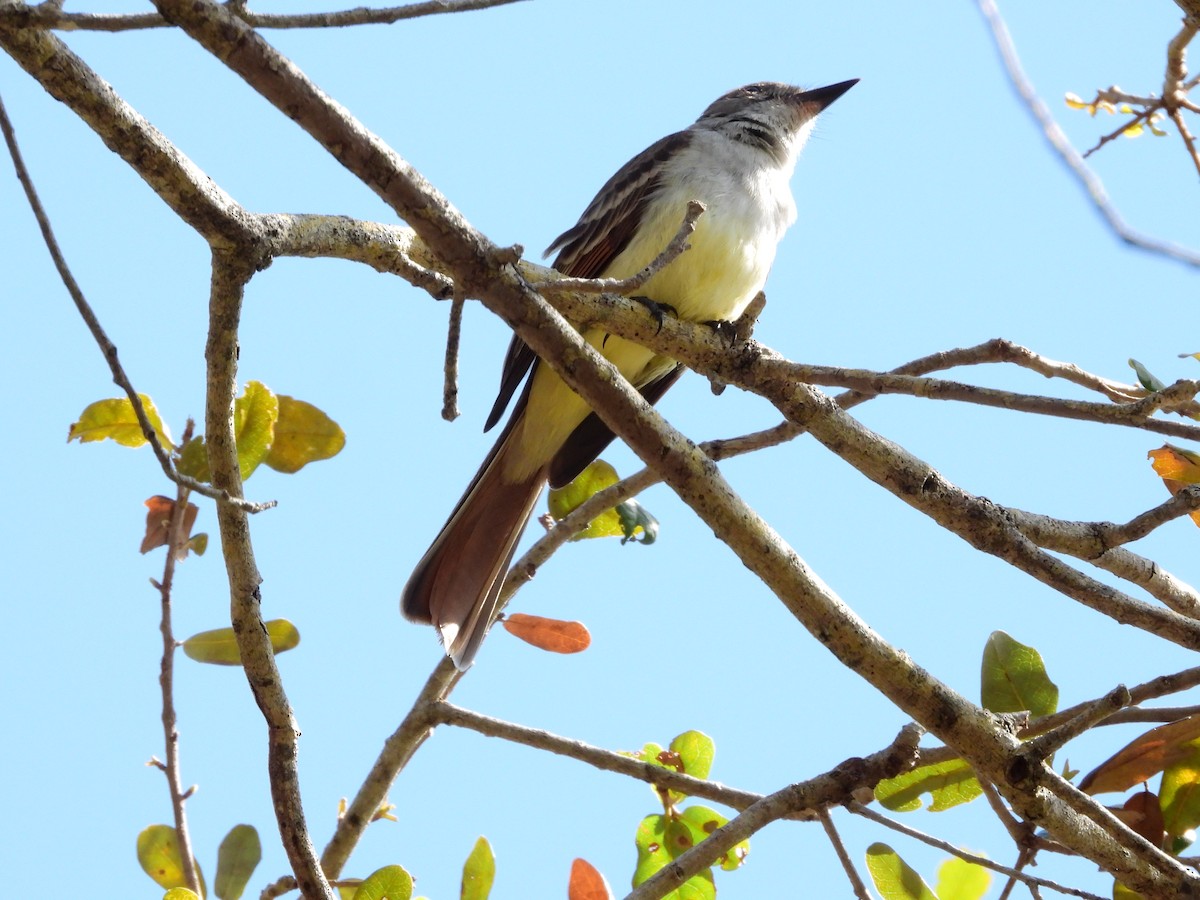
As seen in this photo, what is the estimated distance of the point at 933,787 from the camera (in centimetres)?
300

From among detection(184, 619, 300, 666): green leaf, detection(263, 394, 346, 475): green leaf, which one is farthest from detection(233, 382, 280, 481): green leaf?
detection(184, 619, 300, 666): green leaf

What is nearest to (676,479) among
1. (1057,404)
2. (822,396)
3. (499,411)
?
(822,396)

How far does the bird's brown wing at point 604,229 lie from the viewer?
485 cm

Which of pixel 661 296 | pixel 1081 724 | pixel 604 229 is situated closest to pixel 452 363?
pixel 1081 724

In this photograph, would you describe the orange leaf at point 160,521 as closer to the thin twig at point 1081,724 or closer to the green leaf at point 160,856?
the green leaf at point 160,856

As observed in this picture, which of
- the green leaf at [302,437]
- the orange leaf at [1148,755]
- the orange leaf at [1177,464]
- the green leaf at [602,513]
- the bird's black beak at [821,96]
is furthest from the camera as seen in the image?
the bird's black beak at [821,96]

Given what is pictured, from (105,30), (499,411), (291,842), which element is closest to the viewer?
(105,30)

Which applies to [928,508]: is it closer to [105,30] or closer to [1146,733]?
[1146,733]

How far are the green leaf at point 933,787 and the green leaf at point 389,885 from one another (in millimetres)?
1196

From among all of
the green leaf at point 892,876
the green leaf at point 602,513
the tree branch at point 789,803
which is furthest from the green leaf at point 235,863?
the green leaf at point 892,876

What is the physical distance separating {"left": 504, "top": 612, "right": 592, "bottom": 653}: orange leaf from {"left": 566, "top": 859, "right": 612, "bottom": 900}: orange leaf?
771mm

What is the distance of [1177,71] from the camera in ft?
11.7

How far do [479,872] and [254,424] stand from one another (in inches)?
53.4

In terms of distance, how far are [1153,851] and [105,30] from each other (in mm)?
2465
